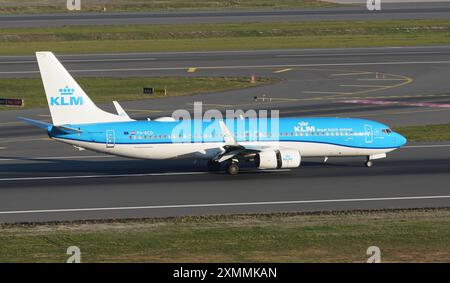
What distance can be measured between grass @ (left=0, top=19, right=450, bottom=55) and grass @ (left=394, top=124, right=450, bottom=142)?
52.6 metres

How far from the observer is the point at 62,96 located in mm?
55094

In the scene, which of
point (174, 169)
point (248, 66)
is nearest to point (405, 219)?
point (174, 169)

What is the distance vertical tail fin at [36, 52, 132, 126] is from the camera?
180 ft

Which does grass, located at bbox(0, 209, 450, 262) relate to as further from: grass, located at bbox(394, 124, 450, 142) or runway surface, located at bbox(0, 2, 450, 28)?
runway surface, located at bbox(0, 2, 450, 28)

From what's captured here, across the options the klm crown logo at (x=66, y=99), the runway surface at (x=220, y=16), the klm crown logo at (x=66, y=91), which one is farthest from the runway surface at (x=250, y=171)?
the runway surface at (x=220, y=16)

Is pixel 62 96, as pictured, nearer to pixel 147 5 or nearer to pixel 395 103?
pixel 395 103

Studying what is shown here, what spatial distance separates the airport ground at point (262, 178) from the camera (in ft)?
136

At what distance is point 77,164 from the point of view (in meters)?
61.6

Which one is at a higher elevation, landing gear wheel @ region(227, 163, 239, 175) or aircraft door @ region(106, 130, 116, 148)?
aircraft door @ region(106, 130, 116, 148)

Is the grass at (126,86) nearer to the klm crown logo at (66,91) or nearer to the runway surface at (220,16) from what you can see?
the klm crown logo at (66,91)

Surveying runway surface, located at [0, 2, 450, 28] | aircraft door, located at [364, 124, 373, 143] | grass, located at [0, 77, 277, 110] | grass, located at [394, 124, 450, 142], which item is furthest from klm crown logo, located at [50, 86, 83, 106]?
runway surface, located at [0, 2, 450, 28]

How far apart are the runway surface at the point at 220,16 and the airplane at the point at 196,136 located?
9194 cm

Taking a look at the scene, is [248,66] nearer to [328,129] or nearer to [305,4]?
[328,129]

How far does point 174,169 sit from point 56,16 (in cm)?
10770
